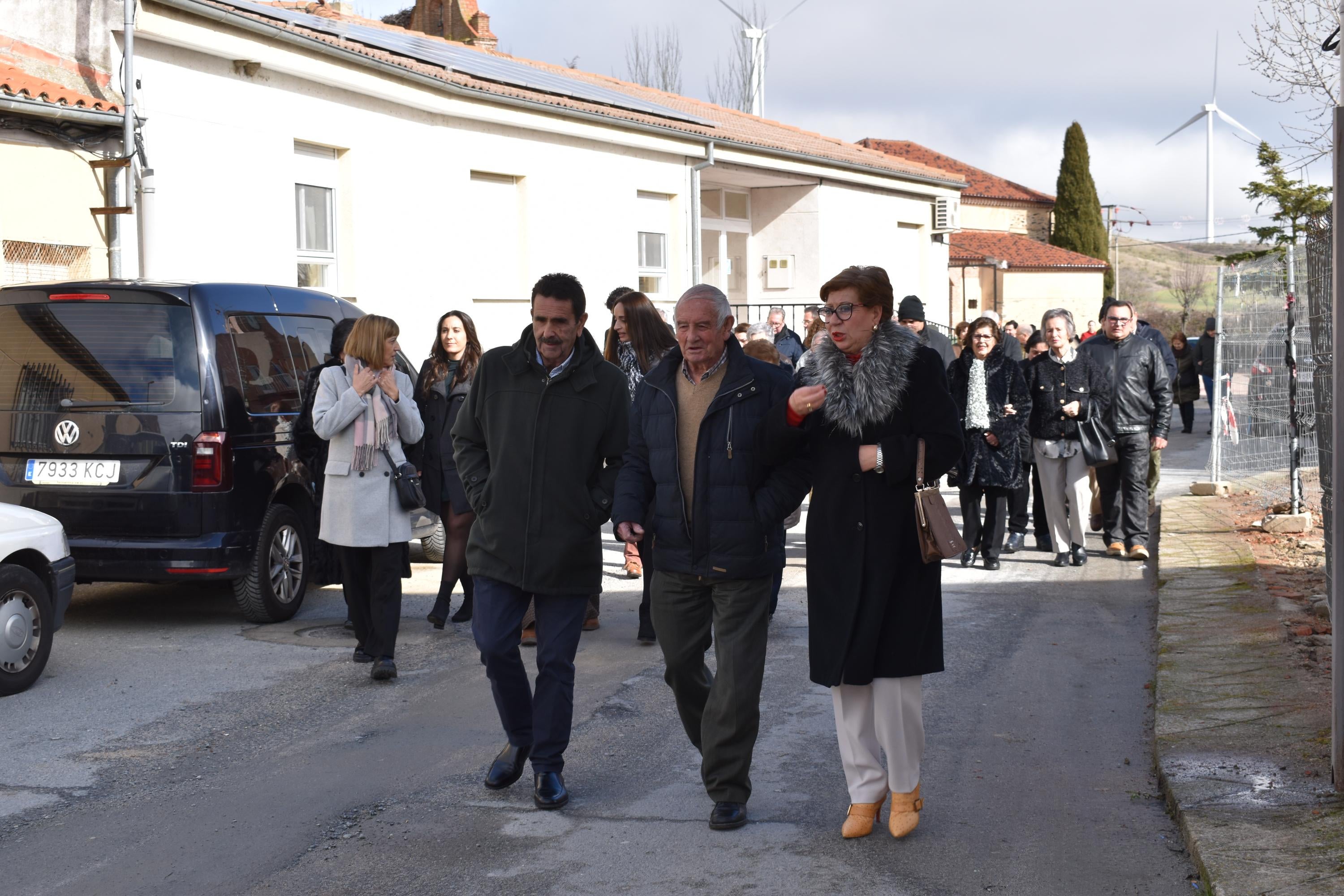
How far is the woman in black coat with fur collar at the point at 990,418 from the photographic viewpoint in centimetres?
1088

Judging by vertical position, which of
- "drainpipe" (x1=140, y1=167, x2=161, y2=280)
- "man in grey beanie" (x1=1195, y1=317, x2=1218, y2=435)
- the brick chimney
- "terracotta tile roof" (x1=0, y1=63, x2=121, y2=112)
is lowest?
"man in grey beanie" (x1=1195, y1=317, x2=1218, y2=435)

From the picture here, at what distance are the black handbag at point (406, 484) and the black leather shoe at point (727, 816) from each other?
303cm

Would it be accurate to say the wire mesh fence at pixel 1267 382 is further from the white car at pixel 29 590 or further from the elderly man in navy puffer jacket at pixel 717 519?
the white car at pixel 29 590

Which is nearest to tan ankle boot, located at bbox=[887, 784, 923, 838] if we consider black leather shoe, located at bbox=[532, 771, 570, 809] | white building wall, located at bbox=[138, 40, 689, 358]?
black leather shoe, located at bbox=[532, 771, 570, 809]

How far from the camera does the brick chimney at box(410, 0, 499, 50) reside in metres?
31.3

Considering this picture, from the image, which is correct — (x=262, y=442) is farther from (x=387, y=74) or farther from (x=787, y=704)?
(x=387, y=74)

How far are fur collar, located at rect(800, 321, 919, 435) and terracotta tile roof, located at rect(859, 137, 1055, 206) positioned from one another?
187 ft

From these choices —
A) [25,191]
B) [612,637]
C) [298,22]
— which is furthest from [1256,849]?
[298,22]

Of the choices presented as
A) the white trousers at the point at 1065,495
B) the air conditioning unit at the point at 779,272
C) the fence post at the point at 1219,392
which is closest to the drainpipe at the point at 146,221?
the white trousers at the point at 1065,495

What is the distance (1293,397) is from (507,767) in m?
8.57

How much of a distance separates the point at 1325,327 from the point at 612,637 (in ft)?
14.2

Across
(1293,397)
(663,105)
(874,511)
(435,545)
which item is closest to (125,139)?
(435,545)

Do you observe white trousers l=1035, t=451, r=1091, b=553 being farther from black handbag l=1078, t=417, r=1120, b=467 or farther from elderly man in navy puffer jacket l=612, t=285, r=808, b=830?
elderly man in navy puffer jacket l=612, t=285, r=808, b=830

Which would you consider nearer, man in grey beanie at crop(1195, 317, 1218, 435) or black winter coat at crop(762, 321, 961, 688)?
black winter coat at crop(762, 321, 961, 688)
